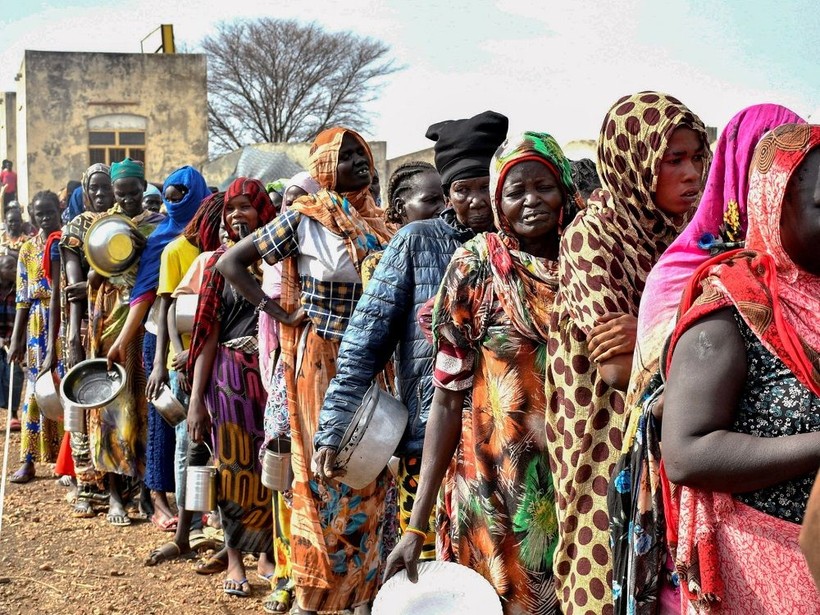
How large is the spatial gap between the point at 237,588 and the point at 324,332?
1.76 m

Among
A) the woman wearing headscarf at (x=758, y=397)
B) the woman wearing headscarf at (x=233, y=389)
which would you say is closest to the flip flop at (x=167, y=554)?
the woman wearing headscarf at (x=233, y=389)

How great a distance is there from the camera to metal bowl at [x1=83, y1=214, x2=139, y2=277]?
25.8 ft

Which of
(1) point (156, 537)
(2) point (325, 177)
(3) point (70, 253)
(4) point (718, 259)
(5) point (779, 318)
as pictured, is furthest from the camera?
(3) point (70, 253)

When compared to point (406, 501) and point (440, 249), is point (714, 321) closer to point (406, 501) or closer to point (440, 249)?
point (440, 249)

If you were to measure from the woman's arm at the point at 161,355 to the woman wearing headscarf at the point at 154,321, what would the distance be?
60 cm

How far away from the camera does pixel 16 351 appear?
34.7ft

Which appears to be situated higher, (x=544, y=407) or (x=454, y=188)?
(x=454, y=188)

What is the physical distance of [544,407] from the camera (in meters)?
3.28

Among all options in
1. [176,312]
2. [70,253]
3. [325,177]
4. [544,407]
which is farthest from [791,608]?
[70,253]

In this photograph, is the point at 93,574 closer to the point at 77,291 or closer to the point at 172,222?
the point at 77,291

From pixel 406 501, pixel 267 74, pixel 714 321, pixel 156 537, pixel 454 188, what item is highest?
pixel 267 74

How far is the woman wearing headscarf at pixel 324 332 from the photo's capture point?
5031mm

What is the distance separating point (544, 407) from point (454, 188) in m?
1.11

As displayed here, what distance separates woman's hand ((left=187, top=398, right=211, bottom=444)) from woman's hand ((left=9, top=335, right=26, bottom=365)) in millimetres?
4967
